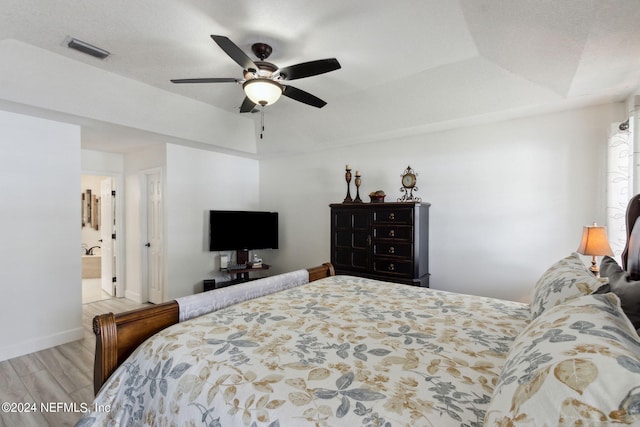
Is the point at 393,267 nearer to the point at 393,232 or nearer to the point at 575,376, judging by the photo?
the point at 393,232

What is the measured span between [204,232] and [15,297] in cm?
217

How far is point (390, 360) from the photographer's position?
1.18 metres

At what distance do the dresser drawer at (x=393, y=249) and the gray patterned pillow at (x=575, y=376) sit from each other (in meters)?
2.41

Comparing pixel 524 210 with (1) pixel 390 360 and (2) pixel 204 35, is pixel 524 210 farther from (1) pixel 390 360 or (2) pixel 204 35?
(2) pixel 204 35

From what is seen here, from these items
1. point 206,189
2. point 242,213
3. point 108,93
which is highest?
point 108,93

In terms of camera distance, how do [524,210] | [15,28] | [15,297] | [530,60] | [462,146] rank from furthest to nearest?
1. [462,146]
2. [524,210]
3. [15,297]
4. [530,60]
5. [15,28]

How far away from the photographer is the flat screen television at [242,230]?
455 cm

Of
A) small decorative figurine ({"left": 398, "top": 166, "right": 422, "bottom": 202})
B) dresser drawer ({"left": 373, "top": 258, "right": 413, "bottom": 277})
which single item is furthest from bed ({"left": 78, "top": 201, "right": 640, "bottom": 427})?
small decorative figurine ({"left": 398, "top": 166, "right": 422, "bottom": 202})

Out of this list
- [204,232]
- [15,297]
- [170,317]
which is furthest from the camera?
[204,232]

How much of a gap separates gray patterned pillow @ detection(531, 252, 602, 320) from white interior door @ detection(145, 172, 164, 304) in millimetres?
4473

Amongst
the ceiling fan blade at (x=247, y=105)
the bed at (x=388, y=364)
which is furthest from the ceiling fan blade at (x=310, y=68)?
the bed at (x=388, y=364)

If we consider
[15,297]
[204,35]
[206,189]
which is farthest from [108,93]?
[15,297]

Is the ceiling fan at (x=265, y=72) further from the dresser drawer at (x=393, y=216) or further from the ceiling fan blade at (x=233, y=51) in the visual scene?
the dresser drawer at (x=393, y=216)

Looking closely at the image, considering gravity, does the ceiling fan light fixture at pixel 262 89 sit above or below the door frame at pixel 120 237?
above
